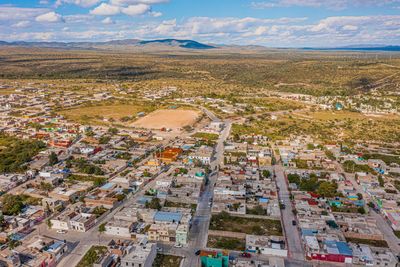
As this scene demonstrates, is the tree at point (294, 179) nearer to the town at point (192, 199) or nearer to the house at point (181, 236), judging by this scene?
the town at point (192, 199)

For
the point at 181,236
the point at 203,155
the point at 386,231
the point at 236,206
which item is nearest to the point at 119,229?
the point at 181,236

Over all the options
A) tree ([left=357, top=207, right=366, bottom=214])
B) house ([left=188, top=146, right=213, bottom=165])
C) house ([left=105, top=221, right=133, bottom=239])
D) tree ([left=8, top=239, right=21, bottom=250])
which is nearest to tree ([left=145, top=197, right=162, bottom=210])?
house ([left=105, top=221, right=133, bottom=239])

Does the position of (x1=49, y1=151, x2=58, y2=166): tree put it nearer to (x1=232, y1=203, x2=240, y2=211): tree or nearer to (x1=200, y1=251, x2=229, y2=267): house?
(x1=232, y1=203, x2=240, y2=211): tree

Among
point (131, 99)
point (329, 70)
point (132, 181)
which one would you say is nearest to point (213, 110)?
point (131, 99)

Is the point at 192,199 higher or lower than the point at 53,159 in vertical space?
lower

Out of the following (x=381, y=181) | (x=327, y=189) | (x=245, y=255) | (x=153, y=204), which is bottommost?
(x=245, y=255)

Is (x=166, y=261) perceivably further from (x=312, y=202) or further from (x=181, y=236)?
(x=312, y=202)

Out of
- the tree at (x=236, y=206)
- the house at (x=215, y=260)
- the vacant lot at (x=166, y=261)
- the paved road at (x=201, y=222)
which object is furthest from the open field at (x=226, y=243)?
the tree at (x=236, y=206)
